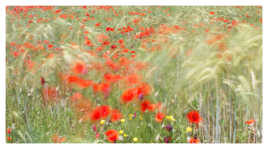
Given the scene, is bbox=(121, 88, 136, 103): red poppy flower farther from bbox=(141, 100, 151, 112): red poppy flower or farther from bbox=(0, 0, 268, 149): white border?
bbox=(0, 0, 268, 149): white border

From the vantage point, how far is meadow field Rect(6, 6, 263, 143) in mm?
1510

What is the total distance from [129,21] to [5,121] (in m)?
0.93

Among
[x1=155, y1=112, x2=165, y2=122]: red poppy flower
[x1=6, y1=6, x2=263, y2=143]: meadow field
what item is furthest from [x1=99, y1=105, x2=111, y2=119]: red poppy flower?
[x1=155, y1=112, x2=165, y2=122]: red poppy flower

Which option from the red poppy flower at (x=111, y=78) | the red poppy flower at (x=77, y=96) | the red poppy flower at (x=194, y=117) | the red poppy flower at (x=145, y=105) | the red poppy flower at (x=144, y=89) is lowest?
the red poppy flower at (x=194, y=117)

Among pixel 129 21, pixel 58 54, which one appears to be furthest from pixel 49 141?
pixel 129 21

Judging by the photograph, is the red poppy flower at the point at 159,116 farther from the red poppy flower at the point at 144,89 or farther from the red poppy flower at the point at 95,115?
the red poppy flower at the point at 95,115

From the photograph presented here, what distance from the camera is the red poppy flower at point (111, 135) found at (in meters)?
1.58

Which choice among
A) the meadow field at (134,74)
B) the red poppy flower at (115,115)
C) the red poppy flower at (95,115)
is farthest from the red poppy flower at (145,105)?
the red poppy flower at (95,115)

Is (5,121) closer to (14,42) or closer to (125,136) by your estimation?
(14,42)

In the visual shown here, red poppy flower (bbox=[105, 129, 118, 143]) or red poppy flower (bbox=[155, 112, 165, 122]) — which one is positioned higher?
red poppy flower (bbox=[155, 112, 165, 122])

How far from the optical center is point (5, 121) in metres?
1.63

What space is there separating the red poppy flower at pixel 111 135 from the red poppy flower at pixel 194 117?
42cm

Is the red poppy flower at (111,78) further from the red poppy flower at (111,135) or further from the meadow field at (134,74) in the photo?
the red poppy flower at (111,135)

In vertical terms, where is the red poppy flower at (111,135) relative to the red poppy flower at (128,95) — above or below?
below
